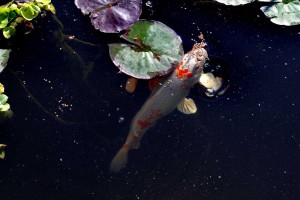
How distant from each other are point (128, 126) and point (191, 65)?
501 mm

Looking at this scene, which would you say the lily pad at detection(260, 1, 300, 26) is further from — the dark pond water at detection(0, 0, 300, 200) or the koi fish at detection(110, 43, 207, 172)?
the koi fish at detection(110, 43, 207, 172)

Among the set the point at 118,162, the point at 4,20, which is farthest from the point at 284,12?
the point at 4,20

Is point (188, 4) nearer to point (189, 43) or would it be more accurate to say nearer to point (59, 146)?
point (189, 43)

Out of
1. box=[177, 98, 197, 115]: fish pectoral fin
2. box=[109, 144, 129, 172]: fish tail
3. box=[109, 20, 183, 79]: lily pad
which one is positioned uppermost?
box=[109, 20, 183, 79]: lily pad

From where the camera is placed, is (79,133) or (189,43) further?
(189,43)

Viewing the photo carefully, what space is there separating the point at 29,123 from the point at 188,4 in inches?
47.4

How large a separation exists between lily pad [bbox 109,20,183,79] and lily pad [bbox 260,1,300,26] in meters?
0.63

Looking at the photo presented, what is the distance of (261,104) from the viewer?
2836 millimetres

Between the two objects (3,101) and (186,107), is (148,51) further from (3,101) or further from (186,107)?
(3,101)

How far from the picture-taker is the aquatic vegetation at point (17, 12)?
2.72m

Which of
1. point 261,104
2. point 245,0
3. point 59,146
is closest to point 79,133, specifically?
point 59,146

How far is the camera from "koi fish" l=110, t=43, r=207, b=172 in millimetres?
2691

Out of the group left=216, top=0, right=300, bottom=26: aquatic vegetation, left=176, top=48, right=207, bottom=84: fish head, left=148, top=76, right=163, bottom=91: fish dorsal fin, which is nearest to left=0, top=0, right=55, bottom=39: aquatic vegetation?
left=148, top=76, right=163, bottom=91: fish dorsal fin

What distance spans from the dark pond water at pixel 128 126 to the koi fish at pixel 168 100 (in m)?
0.04
